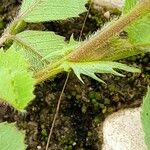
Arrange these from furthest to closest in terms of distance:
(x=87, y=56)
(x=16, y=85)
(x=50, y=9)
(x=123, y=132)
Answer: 1. (x=123, y=132)
2. (x=50, y=9)
3. (x=87, y=56)
4. (x=16, y=85)

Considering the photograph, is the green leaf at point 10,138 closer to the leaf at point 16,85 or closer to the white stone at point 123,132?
the leaf at point 16,85

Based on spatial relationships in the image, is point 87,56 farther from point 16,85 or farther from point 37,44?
point 37,44

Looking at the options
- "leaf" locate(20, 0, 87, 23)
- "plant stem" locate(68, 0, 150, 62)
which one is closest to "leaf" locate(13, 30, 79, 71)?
"leaf" locate(20, 0, 87, 23)

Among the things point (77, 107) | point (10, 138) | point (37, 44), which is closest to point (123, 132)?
point (77, 107)

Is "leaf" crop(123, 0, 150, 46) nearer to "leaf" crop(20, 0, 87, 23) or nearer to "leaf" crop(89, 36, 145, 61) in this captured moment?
"leaf" crop(89, 36, 145, 61)

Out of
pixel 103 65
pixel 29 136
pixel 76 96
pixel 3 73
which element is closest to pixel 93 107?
pixel 76 96

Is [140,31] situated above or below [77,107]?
above
